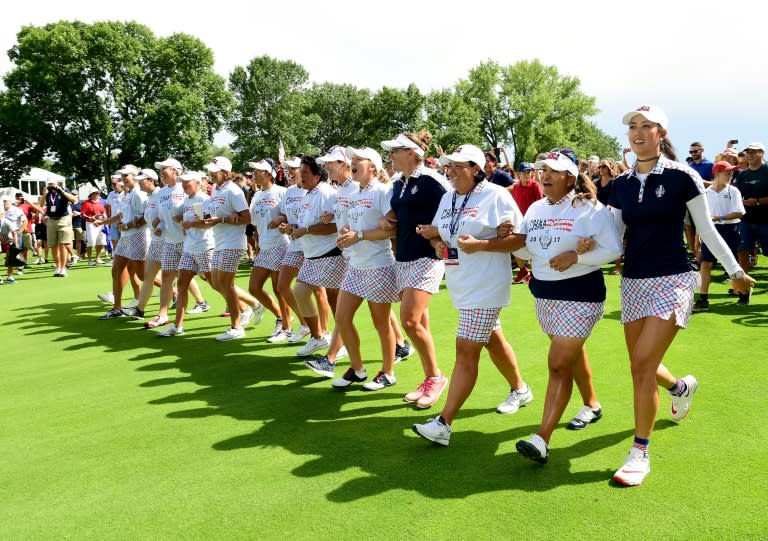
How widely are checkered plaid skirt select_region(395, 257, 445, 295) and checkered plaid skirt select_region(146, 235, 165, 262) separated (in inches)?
217

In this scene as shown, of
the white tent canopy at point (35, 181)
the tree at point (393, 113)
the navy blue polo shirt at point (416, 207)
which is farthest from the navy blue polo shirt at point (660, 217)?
the tree at point (393, 113)

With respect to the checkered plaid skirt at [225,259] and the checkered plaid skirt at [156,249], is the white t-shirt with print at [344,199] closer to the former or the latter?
the checkered plaid skirt at [225,259]

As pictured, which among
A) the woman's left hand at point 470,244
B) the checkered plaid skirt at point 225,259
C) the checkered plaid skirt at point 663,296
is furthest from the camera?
the checkered plaid skirt at point 225,259

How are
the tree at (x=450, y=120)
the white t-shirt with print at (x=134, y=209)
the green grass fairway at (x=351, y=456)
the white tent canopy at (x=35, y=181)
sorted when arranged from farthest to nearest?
the tree at (x=450, y=120), the white tent canopy at (x=35, y=181), the white t-shirt with print at (x=134, y=209), the green grass fairway at (x=351, y=456)

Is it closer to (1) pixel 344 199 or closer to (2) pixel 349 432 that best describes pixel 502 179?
(1) pixel 344 199

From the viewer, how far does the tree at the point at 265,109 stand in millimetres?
63031

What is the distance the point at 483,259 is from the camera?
453 cm

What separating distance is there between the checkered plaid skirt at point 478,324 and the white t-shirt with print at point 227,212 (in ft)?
15.1

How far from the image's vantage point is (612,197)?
13.5 ft

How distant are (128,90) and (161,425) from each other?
42.3 meters

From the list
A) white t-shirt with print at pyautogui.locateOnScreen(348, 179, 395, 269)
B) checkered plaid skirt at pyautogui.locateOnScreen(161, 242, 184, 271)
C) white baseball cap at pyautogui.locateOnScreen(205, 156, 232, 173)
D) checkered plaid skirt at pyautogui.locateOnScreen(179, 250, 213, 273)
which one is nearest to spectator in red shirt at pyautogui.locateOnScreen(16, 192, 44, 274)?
checkered plaid skirt at pyautogui.locateOnScreen(161, 242, 184, 271)

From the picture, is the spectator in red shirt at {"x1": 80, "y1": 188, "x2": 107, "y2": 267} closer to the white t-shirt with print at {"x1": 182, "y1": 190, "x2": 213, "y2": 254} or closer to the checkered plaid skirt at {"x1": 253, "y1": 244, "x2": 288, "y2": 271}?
the white t-shirt with print at {"x1": 182, "y1": 190, "x2": 213, "y2": 254}

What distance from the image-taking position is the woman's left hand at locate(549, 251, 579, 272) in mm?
3930

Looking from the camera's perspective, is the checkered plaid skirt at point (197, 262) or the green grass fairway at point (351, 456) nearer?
the green grass fairway at point (351, 456)
